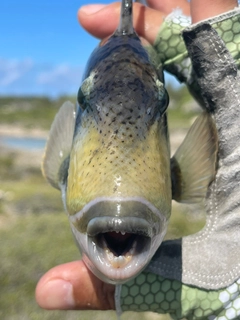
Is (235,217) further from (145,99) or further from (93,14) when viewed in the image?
(93,14)

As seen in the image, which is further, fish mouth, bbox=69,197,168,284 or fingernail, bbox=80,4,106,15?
fingernail, bbox=80,4,106,15

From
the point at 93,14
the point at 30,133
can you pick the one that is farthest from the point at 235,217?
the point at 30,133

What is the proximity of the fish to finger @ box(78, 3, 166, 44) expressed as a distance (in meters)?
0.33

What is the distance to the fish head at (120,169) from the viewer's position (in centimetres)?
96

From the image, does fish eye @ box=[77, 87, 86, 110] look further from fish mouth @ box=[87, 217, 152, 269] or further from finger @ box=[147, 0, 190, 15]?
finger @ box=[147, 0, 190, 15]

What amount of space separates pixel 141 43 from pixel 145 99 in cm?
39

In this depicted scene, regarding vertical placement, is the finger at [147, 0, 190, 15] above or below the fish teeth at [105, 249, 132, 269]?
above

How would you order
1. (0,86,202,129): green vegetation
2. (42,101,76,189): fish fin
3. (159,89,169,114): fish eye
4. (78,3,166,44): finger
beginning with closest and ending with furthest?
1. (159,89,169,114): fish eye
2. (42,101,76,189): fish fin
3. (78,3,166,44): finger
4. (0,86,202,129): green vegetation

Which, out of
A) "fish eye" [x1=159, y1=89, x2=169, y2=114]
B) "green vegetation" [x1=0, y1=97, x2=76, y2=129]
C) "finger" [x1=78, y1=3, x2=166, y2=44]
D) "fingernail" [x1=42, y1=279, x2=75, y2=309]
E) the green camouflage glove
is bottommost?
"green vegetation" [x1=0, y1=97, x2=76, y2=129]

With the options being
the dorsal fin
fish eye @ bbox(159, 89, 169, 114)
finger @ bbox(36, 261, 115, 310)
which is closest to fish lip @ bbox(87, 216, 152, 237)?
fish eye @ bbox(159, 89, 169, 114)

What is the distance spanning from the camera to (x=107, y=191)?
3.19ft

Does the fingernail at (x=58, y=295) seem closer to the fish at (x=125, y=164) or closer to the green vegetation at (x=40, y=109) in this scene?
the fish at (x=125, y=164)

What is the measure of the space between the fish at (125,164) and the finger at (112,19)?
326mm

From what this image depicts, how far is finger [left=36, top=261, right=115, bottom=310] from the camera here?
147cm
